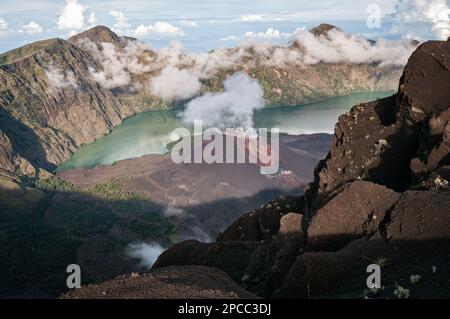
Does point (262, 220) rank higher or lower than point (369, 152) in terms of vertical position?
lower

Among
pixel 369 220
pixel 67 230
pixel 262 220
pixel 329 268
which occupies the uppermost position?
pixel 369 220

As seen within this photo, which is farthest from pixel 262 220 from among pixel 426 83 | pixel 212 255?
pixel 426 83

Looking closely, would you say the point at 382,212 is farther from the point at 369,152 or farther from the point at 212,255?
the point at 369,152

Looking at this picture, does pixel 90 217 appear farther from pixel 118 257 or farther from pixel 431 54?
pixel 431 54

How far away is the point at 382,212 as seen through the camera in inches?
886

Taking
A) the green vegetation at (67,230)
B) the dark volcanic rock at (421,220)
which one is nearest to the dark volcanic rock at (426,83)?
the dark volcanic rock at (421,220)

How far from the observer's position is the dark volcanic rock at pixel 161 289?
Result: 15023mm

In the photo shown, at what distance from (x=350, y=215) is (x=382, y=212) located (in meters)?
1.81

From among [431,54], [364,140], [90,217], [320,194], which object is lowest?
[90,217]

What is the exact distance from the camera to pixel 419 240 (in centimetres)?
1912

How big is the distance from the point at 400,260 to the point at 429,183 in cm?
912

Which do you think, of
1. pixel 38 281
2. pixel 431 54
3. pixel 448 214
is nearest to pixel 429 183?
pixel 448 214

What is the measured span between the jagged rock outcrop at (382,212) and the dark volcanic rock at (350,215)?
0.05 metres

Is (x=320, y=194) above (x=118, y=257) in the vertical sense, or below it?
above
